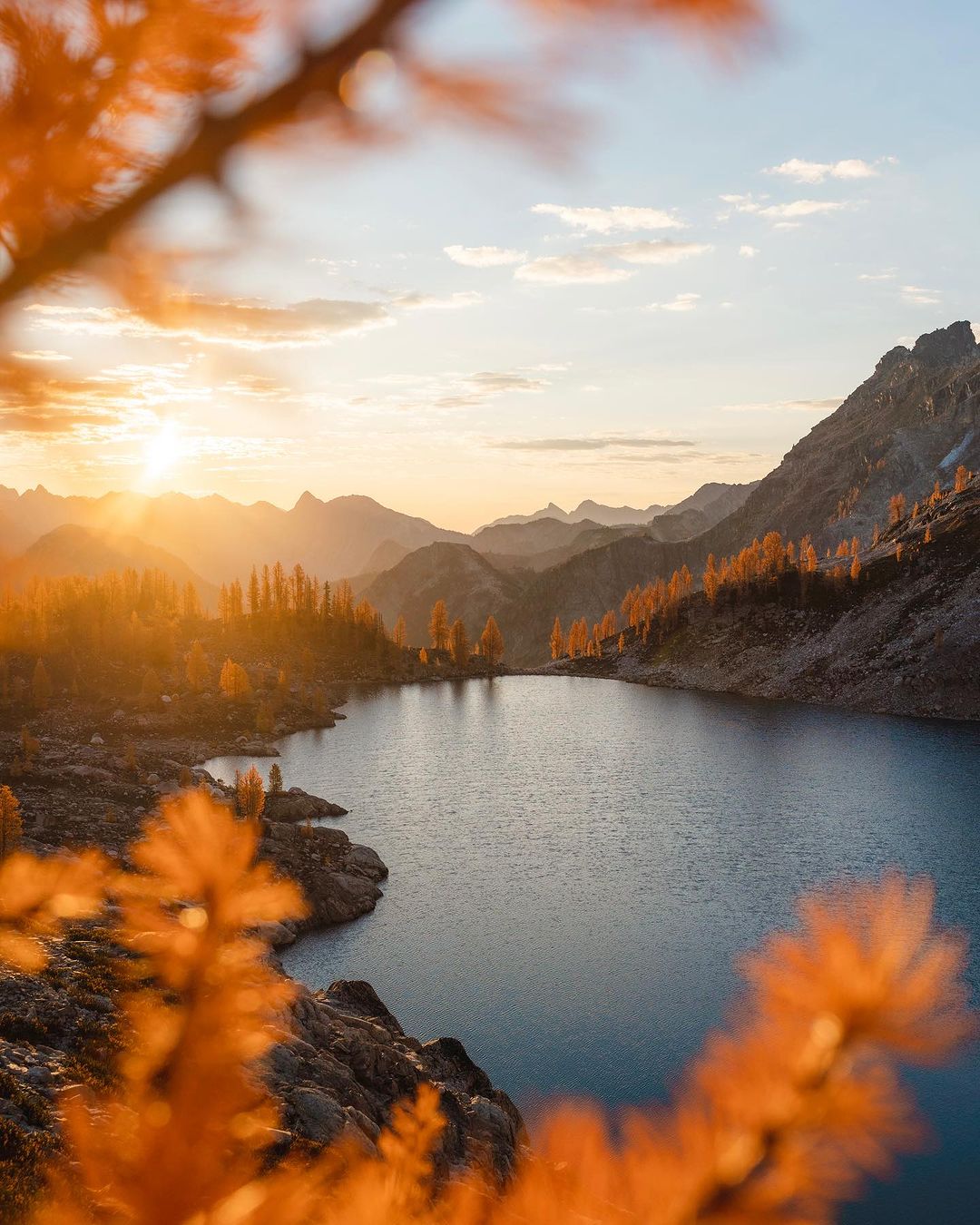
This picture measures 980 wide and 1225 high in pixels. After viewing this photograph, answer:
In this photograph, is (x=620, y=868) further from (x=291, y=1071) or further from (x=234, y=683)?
(x=234, y=683)

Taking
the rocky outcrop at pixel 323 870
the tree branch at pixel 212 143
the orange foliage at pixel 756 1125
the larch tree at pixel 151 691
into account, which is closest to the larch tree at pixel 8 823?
the rocky outcrop at pixel 323 870

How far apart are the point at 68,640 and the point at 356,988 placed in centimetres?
12684

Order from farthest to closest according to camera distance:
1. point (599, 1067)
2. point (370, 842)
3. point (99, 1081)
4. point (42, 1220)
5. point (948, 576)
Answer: point (948, 576) < point (370, 842) < point (599, 1067) < point (99, 1081) < point (42, 1220)

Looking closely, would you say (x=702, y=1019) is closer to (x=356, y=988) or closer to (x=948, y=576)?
(x=356, y=988)

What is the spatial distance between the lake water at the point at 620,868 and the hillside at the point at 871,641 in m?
12.8

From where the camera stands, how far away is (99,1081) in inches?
611

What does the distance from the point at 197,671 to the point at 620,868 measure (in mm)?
87813

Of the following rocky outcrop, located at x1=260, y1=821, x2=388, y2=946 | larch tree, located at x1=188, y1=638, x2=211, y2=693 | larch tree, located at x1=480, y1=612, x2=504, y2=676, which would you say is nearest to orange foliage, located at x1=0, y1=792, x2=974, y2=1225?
rocky outcrop, located at x1=260, y1=821, x2=388, y2=946

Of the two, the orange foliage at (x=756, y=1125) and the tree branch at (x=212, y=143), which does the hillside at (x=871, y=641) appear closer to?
the orange foliage at (x=756, y=1125)

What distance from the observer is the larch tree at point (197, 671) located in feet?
399

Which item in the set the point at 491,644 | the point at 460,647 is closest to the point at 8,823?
the point at 460,647

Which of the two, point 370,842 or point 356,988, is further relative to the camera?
point 370,842

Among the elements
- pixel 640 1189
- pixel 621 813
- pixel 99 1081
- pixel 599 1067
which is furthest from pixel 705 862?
pixel 640 1189

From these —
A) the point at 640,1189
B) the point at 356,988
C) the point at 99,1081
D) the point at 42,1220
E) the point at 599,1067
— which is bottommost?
the point at 599,1067
